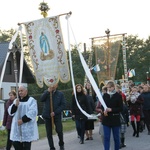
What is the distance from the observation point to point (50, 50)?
431 inches

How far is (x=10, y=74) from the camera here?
43.8 m

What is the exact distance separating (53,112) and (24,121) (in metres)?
2.37

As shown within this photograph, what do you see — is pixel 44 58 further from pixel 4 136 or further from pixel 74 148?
pixel 4 136

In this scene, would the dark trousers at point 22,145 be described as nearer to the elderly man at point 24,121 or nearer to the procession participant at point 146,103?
the elderly man at point 24,121

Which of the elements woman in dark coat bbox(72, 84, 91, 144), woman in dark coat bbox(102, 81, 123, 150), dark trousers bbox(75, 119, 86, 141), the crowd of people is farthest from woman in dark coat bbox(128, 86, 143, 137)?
woman in dark coat bbox(102, 81, 123, 150)

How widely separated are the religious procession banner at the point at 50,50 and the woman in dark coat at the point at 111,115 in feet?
6.30

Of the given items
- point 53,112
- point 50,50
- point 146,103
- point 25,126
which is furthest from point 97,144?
point 25,126

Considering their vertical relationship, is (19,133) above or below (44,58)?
below

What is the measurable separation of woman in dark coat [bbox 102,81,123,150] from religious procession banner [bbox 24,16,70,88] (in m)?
1.92

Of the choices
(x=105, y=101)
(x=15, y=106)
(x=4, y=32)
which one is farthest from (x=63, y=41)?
(x=4, y=32)

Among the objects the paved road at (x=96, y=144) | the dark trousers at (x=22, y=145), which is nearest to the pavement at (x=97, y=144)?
the paved road at (x=96, y=144)

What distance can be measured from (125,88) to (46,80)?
8130 millimetres

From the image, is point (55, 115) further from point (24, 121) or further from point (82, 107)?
point (24, 121)

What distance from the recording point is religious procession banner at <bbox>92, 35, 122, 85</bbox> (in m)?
18.1
